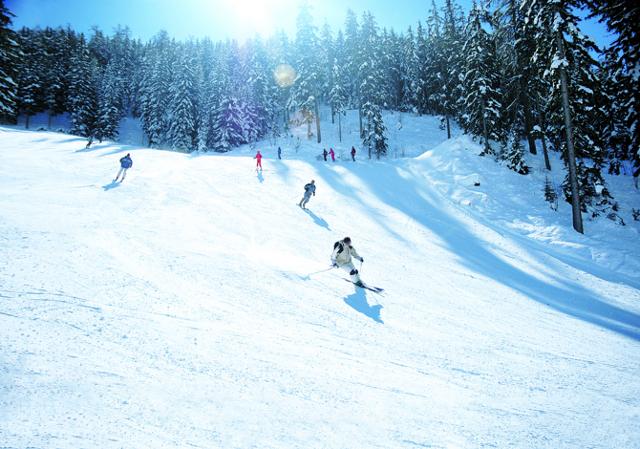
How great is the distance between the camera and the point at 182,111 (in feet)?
167

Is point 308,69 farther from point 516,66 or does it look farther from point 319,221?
point 319,221

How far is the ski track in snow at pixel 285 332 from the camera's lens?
4098 mm

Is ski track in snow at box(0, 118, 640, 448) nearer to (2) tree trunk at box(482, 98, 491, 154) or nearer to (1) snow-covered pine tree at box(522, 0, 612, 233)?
(1) snow-covered pine tree at box(522, 0, 612, 233)

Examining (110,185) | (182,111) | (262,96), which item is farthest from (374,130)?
(110,185)

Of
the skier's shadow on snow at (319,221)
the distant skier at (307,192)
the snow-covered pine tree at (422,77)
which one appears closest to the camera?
the skier's shadow on snow at (319,221)

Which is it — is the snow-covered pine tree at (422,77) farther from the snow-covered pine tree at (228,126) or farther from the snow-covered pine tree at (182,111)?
the snow-covered pine tree at (182,111)

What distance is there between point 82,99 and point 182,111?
16.9m

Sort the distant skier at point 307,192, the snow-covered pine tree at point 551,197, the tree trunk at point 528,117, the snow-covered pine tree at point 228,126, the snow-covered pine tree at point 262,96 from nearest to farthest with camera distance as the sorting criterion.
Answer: the distant skier at point 307,192, the snow-covered pine tree at point 551,197, the tree trunk at point 528,117, the snow-covered pine tree at point 228,126, the snow-covered pine tree at point 262,96

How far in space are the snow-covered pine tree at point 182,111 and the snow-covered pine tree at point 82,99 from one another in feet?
41.4

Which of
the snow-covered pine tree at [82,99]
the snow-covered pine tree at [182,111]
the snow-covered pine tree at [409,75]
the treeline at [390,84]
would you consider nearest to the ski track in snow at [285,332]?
the treeline at [390,84]

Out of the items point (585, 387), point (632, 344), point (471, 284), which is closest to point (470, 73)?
point (471, 284)

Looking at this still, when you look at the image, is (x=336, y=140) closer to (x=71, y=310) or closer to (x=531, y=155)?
(x=531, y=155)

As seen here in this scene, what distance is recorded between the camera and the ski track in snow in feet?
13.4

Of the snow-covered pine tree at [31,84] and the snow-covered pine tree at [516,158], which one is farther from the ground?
the snow-covered pine tree at [31,84]
